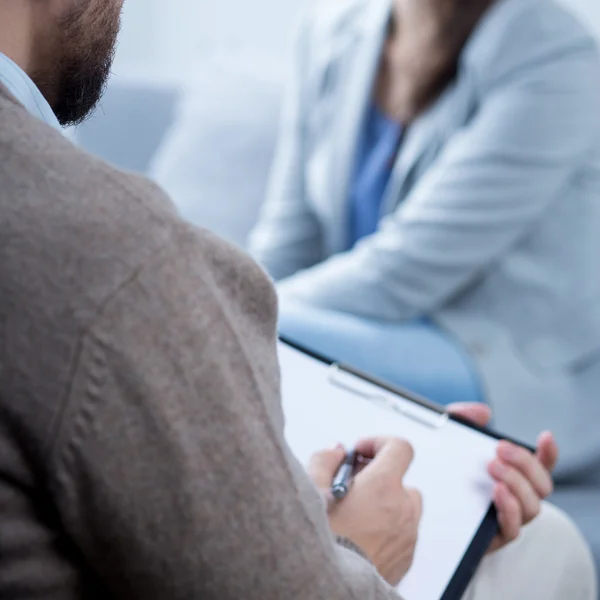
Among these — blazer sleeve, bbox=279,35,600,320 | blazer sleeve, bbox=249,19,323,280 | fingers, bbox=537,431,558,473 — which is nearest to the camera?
fingers, bbox=537,431,558,473

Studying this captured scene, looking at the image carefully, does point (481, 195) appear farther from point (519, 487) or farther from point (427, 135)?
point (519, 487)

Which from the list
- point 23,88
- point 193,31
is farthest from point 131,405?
point 193,31

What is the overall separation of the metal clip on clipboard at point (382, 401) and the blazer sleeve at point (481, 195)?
454mm

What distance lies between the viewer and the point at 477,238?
1140mm

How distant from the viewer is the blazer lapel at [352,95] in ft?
4.13

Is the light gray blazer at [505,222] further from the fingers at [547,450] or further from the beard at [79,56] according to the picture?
the beard at [79,56]

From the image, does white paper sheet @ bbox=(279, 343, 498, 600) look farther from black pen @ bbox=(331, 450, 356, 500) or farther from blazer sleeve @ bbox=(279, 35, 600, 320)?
blazer sleeve @ bbox=(279, 35, 600, 320)

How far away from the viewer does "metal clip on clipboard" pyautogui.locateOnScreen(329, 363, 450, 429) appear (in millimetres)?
692

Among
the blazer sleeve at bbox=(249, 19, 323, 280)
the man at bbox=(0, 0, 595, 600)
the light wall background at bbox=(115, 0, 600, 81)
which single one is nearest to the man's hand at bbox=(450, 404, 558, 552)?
the man at bbox=(0, 0, 595, 600)

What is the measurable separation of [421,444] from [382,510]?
0.11 metres

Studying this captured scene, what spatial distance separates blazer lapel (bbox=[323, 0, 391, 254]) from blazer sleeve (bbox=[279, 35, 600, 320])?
116 millimetres

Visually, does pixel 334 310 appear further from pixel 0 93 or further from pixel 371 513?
pixel 0 93

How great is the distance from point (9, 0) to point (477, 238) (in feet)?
2.74

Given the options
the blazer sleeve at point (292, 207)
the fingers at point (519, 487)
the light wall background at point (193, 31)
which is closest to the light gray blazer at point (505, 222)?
the blazer sleeve at point (292, 207)
